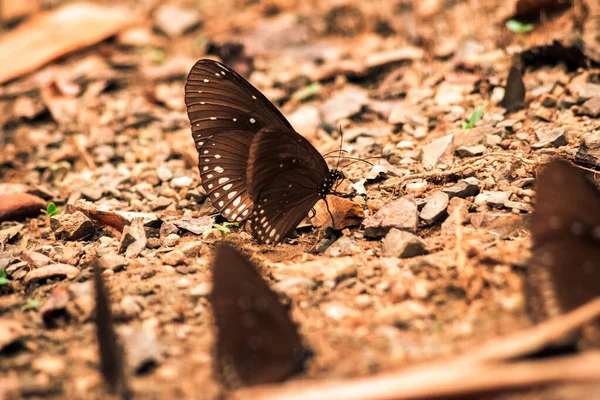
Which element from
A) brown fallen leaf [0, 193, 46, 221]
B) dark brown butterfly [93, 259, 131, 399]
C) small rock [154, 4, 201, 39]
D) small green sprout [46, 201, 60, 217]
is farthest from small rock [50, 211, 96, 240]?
small rock [154, 4, 201, 39]

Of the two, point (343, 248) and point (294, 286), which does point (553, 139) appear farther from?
point (294, 286)

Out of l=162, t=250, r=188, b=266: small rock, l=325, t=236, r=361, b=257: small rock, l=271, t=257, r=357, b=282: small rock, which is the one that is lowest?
l=271, t=257, r=357, b=282: small rock

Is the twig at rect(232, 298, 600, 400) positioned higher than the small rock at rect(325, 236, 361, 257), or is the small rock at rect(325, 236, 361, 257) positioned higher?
the small rock at rect(325, 236, 361, 257)

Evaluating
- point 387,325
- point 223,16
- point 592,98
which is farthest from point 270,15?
point 387,325

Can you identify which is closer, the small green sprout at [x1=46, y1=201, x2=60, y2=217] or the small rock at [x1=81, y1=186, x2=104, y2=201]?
the small green sprout at [x1=46, y1=201, x2=60, y2=217]

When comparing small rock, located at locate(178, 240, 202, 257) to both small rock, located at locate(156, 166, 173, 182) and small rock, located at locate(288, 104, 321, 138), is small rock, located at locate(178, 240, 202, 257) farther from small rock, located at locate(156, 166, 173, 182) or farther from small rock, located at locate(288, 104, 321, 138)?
small rock, located at locate(288, 104, 321, 138)

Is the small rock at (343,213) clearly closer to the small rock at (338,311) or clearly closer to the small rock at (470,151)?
the small rock at (338,311)
